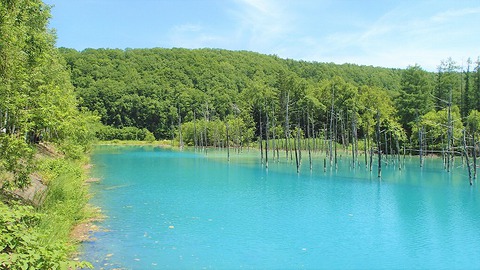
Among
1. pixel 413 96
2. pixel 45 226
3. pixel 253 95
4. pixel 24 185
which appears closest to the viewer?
pixel 45 226

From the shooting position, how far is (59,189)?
14.9 m

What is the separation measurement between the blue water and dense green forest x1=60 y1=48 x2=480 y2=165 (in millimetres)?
27741

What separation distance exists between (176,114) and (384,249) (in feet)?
308

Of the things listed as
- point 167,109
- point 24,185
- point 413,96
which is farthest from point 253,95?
point 24,185

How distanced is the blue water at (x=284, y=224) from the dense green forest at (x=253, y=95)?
27741mm

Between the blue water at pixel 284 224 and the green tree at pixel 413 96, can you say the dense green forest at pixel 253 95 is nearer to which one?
the green tree at pixel 413 96

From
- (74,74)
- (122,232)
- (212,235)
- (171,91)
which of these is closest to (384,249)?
(212,235)

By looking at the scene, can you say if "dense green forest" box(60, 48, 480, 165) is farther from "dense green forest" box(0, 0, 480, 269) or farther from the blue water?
the blue water

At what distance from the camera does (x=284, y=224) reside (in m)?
17.0

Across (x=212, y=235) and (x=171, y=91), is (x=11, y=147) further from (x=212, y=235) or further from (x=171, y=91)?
(x=171, y=91)

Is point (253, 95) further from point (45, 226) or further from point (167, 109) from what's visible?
point (45, 226)

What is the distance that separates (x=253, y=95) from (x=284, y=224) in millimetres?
72535

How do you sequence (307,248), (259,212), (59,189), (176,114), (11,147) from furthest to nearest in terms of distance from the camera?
(176,114)
(259,212)
(59,189)
(307,248)
(11,147)

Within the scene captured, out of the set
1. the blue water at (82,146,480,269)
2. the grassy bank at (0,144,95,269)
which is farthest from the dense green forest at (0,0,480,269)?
the blue water at (82,146,480,269)
